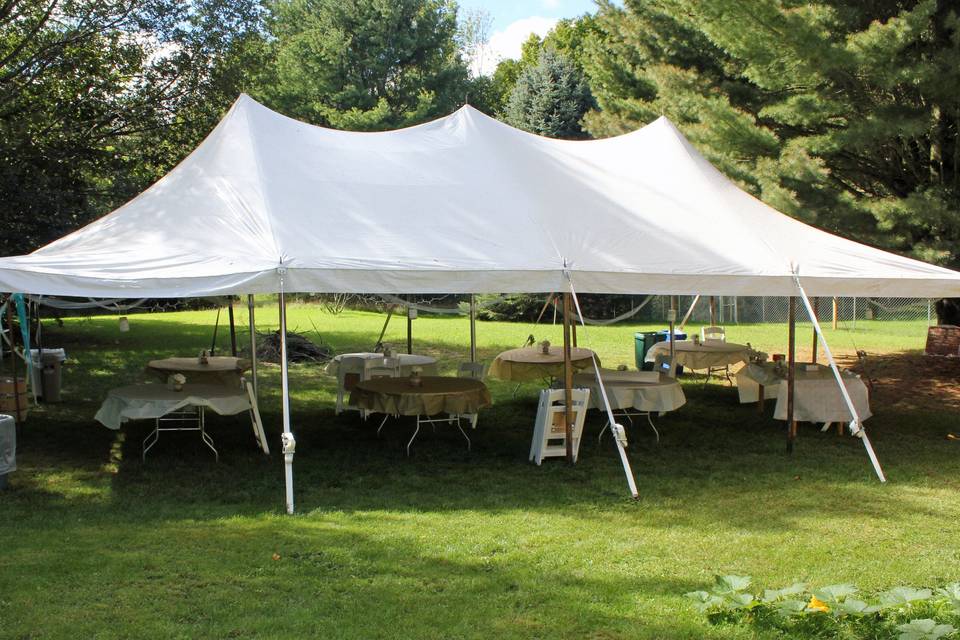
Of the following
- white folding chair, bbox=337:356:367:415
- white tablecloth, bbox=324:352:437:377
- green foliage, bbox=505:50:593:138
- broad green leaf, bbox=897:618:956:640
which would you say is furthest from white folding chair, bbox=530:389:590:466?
green foliage, bbox=505:50:593:138

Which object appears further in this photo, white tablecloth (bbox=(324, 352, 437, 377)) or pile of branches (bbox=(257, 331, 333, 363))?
pile of branches (bbox=(257, 331, 333, 363))

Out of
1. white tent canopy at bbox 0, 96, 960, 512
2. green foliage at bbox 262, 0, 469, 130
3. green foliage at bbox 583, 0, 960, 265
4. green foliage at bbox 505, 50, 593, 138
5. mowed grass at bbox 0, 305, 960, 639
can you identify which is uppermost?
green foliage at bbox 262, 0, 469, 130

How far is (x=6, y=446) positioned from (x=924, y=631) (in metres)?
6.16

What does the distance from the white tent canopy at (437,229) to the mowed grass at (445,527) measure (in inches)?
61.6

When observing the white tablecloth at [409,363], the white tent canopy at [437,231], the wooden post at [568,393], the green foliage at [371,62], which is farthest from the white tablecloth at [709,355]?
the green foliage at [371,62]

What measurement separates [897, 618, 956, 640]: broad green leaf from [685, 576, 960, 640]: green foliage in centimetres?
28

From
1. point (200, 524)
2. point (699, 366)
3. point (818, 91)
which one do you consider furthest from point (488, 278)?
point (818, 91)

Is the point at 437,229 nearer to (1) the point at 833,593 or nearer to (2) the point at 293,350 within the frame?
(1) the point at 833,593

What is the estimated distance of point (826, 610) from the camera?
13.1 ft

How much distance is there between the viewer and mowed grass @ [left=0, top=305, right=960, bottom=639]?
4441 mm

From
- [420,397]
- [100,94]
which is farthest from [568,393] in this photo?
[100,94]

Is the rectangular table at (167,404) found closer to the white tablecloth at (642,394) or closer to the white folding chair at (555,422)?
the white folding chair at (555,422)

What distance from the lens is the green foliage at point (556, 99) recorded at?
27188 millimetres

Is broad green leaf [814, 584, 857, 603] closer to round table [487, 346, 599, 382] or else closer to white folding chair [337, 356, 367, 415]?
round table [487, 346, 599, 382]
